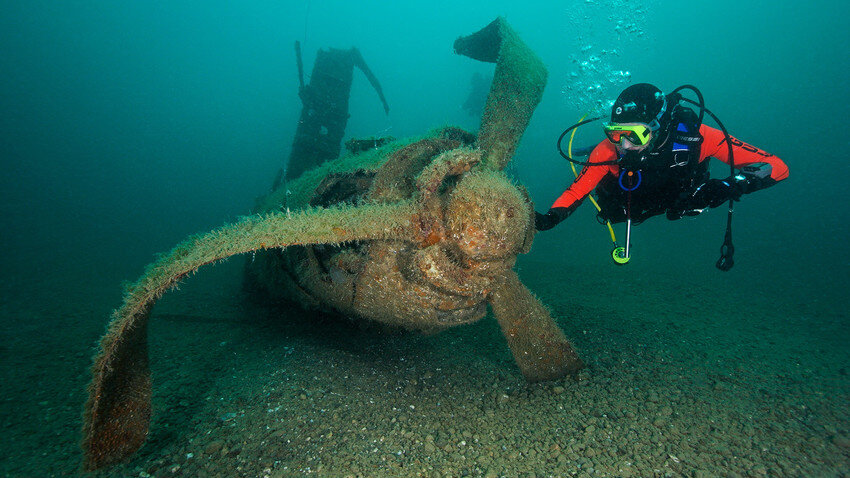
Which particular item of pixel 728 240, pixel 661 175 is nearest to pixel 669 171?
pixel 661 175

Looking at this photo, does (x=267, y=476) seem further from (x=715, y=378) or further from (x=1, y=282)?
(x=1, y=282)

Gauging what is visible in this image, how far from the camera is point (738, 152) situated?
4391 millimetres

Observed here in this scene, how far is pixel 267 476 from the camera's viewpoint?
239cm

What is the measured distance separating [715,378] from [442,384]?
313 centimetres

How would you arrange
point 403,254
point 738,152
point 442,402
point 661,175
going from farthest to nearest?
point 661,175 → point 738,152 → point 442,402 → point 403,254

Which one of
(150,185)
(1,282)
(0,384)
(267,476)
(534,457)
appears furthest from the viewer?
(150,185)

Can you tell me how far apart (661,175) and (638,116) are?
932mm

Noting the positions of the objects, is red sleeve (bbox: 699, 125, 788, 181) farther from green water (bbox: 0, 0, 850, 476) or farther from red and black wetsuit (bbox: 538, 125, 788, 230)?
green water (bbox: 0, 0, 850, 476)

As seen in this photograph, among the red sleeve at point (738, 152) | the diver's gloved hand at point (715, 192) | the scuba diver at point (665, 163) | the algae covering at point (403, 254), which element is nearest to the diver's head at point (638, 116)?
the scuba diver at point (665, 163)

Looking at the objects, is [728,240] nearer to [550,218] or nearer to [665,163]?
[665,163]

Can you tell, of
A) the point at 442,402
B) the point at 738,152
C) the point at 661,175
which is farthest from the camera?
the point at 661,175

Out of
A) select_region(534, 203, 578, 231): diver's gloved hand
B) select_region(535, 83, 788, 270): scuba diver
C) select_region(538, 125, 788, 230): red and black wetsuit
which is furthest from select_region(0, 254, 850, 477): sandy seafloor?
select_region(538, 125, 788, 230): red and black wetsuit

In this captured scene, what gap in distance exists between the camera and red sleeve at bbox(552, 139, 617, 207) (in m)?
4.80

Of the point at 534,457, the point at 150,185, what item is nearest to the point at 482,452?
the point at 534,457
